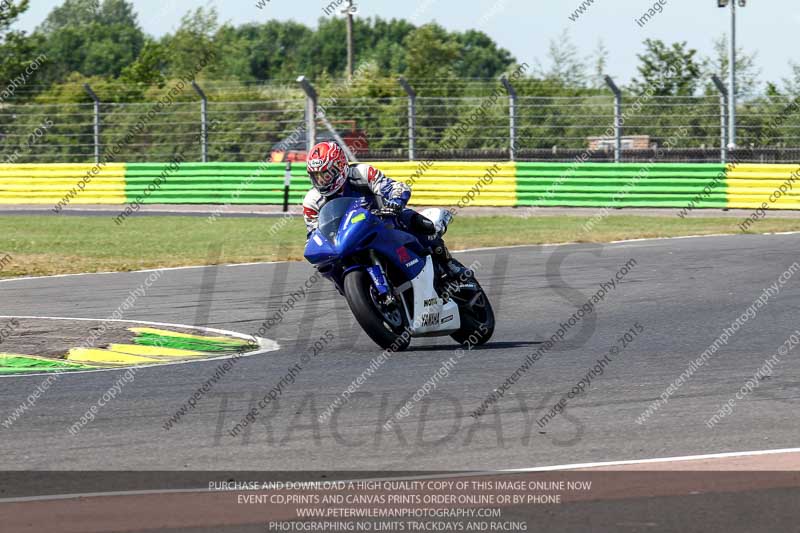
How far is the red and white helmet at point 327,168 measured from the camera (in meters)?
10.1

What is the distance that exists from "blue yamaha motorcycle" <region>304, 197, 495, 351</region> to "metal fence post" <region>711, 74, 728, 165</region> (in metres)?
17.6

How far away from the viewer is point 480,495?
557 cm

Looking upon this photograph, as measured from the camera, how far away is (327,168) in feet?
33.3

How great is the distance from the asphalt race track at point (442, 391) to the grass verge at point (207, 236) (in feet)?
13.8

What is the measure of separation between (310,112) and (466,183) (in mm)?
4275

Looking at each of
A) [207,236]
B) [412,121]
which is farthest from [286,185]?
[207,236]

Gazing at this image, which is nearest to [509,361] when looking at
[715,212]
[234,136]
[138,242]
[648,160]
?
[138,242]

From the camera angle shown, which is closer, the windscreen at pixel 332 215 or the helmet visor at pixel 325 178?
the windscreen at pixel 332 215

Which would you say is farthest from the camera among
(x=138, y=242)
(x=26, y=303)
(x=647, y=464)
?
(x=138, y=242)

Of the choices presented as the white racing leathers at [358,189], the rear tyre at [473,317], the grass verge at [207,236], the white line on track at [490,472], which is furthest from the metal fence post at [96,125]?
the white line on track at [490,472]

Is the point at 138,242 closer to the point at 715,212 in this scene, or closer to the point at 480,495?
the point at 715,212

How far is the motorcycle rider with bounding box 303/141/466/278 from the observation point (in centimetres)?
1016

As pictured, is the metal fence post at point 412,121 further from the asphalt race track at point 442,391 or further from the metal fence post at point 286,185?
the asphalt race track at point 442,391

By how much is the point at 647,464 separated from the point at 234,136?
29572 millimetres
